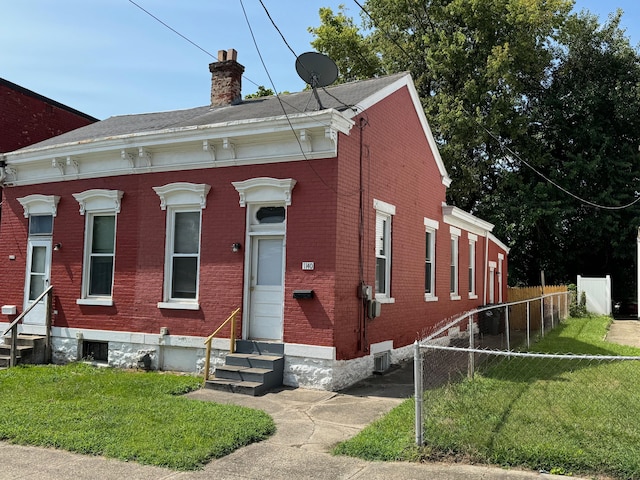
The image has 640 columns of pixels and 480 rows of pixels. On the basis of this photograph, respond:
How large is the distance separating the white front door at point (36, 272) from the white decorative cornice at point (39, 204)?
0.68 m

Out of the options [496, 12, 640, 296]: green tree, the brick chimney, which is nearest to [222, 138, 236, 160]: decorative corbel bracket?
the brick chimney

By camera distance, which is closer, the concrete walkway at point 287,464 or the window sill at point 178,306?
the concrete walkway at point 287,464

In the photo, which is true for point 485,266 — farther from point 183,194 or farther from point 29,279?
point 29,279

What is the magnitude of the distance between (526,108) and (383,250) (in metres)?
23.3

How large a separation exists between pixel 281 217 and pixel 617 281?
89.8 ft

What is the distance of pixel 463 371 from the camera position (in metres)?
9.66

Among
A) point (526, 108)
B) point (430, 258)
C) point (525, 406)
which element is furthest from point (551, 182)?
point (525, 406)

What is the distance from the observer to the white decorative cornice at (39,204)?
12.8 m

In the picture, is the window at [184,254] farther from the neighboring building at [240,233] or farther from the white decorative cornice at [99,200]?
the white decorative cornice at [99,200]

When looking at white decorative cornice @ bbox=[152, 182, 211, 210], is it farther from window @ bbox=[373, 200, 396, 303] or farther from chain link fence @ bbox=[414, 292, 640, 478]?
chain link fence @ bbox=[414, 292, 640, 478]

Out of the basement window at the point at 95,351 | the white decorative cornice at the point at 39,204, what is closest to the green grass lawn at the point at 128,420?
the basement window at the point at 95,351

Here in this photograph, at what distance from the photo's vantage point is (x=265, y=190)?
1032 centimetres

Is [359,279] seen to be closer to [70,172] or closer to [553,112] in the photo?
[70,172]

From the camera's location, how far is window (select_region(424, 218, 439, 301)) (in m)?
14.6
